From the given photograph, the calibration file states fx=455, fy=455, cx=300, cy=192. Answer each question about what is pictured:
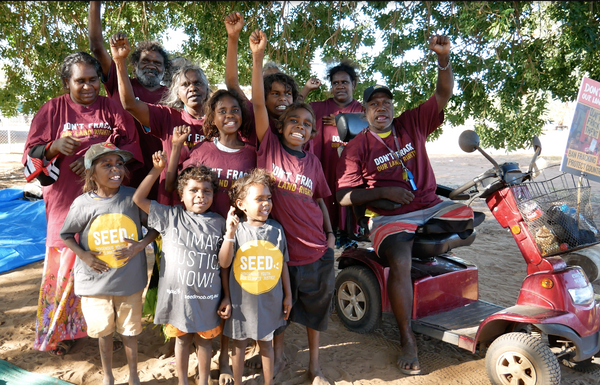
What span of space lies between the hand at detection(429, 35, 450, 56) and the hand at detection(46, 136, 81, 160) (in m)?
2.64

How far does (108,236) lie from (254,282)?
39.7 inches

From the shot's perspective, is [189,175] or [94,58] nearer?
[189,175]

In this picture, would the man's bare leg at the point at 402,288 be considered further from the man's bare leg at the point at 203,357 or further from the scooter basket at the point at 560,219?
the man's bare leg at the point at 203,357

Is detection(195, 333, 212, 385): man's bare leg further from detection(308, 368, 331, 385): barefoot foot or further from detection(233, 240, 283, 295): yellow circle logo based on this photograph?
detection(308, 368, 331, 385): barefoot foot

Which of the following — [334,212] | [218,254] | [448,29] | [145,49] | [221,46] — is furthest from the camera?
[221,46]

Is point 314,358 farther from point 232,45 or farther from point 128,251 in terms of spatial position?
point 232,45

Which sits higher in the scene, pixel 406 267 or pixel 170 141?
pixel 170 141

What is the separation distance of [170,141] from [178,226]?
741 mm

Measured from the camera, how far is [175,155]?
3.09 metres

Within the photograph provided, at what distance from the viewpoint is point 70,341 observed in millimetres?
3656

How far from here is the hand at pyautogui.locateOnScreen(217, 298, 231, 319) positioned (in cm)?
290

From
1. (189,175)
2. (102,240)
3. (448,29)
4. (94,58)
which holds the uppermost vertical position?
(448,29)

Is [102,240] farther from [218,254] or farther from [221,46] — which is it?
[221,46]

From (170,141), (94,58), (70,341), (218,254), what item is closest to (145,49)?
(94,58)
